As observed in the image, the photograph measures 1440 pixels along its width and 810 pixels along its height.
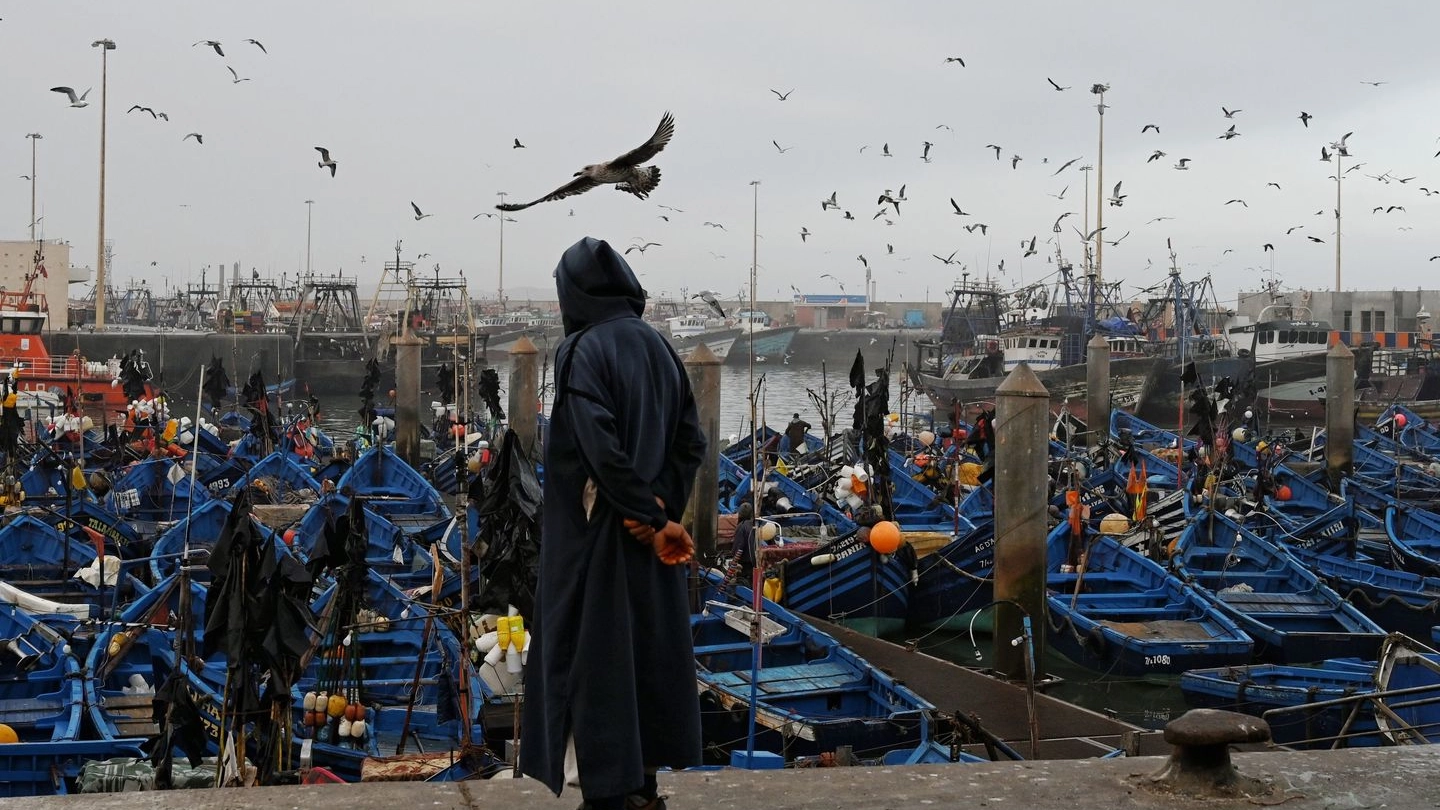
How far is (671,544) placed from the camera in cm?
353

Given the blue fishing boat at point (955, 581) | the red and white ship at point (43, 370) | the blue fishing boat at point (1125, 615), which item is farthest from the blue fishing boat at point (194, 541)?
the red and white ship at point (43, 370)

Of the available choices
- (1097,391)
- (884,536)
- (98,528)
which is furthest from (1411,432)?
(98,528)

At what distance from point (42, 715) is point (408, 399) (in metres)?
18.3

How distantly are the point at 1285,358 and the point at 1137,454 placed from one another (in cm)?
2648

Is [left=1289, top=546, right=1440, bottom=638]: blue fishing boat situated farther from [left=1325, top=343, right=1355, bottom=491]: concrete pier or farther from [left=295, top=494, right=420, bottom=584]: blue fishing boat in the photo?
[left=295, top=494, right=420, bottom=584]: blue fishing boat

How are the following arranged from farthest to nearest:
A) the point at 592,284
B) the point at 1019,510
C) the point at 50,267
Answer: the point at 50,267 < the point at 1019,510 < the point at 592,284

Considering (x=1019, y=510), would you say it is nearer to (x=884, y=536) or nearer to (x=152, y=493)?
(x=884, y=536)

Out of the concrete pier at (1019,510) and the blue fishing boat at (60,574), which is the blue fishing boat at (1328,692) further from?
the blue fishing boat at (60,574)

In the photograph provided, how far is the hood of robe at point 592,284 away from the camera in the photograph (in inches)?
145

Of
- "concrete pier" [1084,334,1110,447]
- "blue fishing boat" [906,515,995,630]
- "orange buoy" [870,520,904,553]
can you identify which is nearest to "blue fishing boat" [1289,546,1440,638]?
"blue fishing boat" [906,515,995,630]

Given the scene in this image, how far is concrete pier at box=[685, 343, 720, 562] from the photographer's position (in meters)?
18.2

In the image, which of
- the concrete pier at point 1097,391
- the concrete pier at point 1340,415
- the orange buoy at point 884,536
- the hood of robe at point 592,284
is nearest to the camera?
the hood of robe at point 592,284

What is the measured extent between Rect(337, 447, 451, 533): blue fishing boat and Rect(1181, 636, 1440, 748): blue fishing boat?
11.0 m

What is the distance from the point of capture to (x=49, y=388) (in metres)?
35.4
